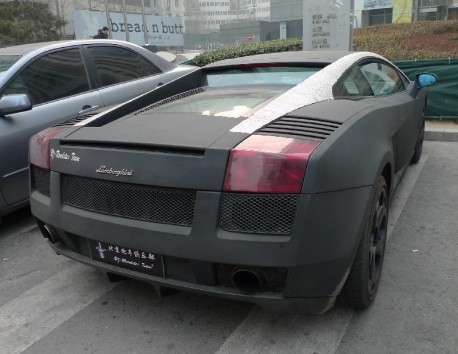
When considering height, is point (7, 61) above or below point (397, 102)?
above

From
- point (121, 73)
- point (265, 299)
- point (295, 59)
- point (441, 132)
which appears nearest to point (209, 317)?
point (265, 299)

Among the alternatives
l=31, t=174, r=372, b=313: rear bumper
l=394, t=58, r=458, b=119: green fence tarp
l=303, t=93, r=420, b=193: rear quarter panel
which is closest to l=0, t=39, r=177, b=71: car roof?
l=31, t=174, r=372, b=313: rear bumper

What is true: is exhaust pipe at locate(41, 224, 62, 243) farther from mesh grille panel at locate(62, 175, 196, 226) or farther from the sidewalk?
the sidewalk

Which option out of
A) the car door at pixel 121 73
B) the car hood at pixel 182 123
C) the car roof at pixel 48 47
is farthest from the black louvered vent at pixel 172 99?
the car roof at pixel 48 47

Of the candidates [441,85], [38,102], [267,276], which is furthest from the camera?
[441,85]

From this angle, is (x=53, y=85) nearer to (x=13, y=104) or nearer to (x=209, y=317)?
(x=13, y=104)

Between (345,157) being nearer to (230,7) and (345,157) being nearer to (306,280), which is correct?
(306,280)

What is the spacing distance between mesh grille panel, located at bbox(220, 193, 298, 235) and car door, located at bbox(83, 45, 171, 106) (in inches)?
124

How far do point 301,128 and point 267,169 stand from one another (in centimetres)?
36

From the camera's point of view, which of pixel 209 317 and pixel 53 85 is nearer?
pixel 209 317

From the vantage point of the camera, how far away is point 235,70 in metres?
3.64

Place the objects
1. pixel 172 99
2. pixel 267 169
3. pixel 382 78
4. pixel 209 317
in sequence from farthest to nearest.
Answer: pixel 382 78
pixel 172 99
pixel 209 317
pixel 267 169

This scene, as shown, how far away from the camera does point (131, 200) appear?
225 centimetres

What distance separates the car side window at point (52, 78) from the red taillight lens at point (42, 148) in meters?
Result: 1.50
